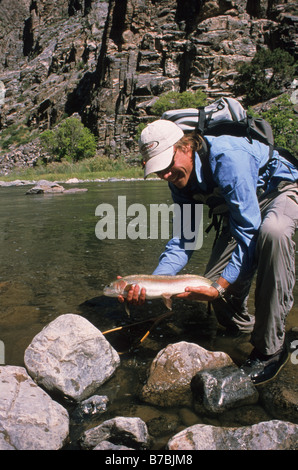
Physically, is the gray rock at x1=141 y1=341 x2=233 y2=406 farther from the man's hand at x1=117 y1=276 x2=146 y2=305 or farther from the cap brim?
the cap brim

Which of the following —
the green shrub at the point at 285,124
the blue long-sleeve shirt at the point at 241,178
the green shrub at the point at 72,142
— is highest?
the blue long-sleeve shirt at the point at 241,178

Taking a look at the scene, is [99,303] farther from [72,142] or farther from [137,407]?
[72,142]

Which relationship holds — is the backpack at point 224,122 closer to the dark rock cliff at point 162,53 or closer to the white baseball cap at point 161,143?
the white baseball cap at point 161,143

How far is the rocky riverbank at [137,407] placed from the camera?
2.27 meters

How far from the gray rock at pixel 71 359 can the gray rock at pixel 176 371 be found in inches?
16.4

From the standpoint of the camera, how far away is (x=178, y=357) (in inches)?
126

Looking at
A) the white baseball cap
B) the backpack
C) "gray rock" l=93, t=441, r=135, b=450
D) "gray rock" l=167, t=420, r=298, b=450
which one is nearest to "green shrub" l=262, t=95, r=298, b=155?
the backpack

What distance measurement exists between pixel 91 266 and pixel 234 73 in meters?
59.6

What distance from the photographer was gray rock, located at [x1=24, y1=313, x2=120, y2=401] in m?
2.96

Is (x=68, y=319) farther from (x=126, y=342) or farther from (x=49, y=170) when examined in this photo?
(x=49, y=170)

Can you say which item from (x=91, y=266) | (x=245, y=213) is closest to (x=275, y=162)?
(x=245, y=213)

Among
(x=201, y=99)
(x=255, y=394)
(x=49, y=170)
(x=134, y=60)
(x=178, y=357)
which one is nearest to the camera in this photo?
(x=255, y=394)

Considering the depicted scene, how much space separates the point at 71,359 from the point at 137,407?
2.26 ft

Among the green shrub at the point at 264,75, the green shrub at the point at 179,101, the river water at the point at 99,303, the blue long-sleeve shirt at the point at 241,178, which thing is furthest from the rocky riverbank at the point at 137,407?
the green shrub at the point at 264,75
